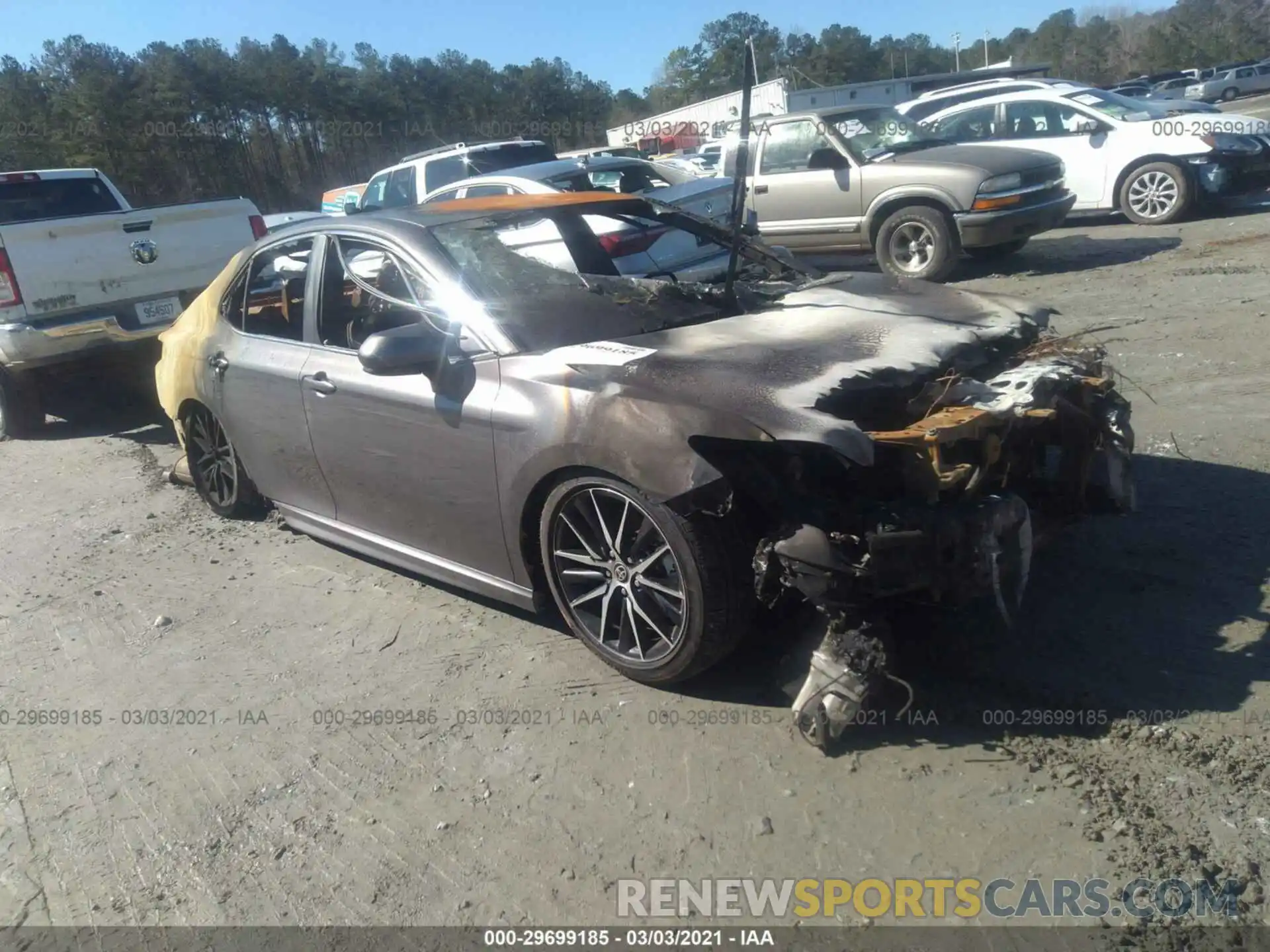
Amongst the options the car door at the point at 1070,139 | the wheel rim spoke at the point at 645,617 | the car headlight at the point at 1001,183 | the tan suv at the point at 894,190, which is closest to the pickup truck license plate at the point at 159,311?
the tan suv at the point at 894,190

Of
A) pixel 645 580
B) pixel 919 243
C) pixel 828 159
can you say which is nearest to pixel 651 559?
pixel 645 580

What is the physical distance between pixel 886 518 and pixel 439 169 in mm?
12294

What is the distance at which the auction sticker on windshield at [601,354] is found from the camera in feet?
11.6

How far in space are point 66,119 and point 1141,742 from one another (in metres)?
43.8

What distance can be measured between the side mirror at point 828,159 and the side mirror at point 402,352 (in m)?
8.21

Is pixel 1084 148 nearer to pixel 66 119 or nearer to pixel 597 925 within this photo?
pixel 597 925

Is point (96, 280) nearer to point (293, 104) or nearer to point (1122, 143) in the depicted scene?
point (1122, 143)

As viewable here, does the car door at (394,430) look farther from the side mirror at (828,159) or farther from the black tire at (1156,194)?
the black tire at (1156,194)

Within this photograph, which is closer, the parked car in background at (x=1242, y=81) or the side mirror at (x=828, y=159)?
the side mirror at (x=828, y=159)

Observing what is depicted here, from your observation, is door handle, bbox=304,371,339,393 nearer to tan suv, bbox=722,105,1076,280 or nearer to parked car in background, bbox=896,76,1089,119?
tan suv, bbox=722,105,1076,280

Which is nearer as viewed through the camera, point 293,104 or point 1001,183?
point 1001,183

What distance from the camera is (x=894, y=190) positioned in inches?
417

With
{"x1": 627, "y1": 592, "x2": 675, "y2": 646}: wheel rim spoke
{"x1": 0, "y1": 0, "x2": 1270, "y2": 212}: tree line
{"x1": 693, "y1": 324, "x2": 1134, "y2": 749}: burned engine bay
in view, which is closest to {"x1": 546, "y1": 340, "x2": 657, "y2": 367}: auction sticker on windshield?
{"x1": 693, "y1": 324, "x2": 1134, "y2": 749}: burned engine bay

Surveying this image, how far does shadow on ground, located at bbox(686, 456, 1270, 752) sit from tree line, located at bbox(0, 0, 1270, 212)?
2263 cm
